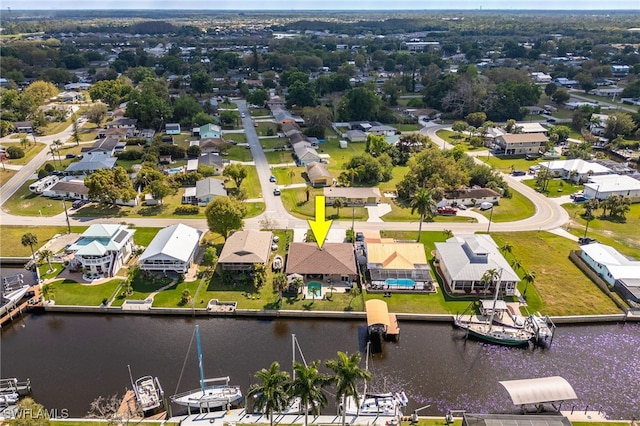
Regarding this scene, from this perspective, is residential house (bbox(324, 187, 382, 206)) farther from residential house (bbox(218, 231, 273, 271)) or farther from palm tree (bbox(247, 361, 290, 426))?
palm tree (bbox(247, 361, 290, 426))

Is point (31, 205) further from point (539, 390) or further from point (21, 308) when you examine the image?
point (539, 390)

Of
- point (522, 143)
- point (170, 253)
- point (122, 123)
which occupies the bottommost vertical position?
point (170, 253)

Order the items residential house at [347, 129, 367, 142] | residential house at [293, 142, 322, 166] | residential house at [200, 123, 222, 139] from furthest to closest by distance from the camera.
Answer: residential house at [347, 129, 367, 142] < residential house at [200, 123, 222, 139] < residential house at [293, 142, 322, 166]

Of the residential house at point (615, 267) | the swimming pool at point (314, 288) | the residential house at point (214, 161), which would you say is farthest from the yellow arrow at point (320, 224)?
the residential house at point (615, 267)

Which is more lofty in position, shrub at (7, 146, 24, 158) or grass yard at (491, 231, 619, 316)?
shrub at (7, 146, 24, 158)

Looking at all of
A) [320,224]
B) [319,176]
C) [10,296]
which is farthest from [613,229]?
[10,296]

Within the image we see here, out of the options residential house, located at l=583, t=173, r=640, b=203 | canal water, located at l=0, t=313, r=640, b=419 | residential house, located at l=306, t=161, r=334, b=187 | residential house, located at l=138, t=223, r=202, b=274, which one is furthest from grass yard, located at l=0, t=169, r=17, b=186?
residential house, located at l=583, t=173, r=640, b=203

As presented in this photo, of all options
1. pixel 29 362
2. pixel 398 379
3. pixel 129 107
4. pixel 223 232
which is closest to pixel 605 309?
pixel 398 379

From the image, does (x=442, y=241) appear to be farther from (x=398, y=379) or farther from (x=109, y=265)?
(x=109, y=265)
